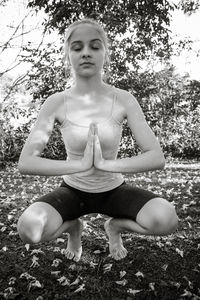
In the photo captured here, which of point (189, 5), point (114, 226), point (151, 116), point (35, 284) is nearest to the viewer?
point (35, 284)

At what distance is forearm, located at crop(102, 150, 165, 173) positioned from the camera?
2109 millimetres

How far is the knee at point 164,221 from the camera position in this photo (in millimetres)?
2100

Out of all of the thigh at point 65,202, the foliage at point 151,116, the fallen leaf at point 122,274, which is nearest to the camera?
the thigh at point 65,202

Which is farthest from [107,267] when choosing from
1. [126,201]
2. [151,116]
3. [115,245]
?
[151,116]

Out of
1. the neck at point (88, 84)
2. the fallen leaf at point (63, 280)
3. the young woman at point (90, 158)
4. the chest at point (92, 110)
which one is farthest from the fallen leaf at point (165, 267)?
the neck at point (88, 84)

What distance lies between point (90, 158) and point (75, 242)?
0.92m

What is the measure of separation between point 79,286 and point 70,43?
5.72ft

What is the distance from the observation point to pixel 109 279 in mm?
2510

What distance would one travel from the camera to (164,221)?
6.93 ft

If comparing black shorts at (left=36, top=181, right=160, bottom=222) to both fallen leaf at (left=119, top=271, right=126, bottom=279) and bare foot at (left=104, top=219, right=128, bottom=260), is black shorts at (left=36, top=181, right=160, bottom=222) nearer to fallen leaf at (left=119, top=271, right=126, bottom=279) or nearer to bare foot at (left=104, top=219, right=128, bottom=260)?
Answer: bare foot at (left=104, top=219, right=128, bottom=260)

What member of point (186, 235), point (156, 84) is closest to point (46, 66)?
point (156, 84)

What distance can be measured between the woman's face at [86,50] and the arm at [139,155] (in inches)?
14.0

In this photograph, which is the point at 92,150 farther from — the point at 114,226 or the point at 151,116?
the point at 151,116

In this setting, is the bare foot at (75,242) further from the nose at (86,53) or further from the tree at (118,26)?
the tree at (118,26)
